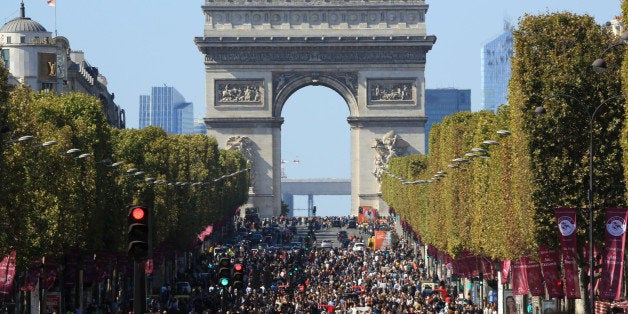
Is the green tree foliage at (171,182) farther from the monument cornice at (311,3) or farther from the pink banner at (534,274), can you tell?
the monument cornice at (311,3)

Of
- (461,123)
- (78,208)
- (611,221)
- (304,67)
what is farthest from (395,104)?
(611,221)

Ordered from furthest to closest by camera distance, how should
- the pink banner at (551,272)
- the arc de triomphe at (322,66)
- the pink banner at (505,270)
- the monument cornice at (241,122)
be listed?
the monument cornice at (241,122) < the arc de triomphe at (322,66) < the pink banner at (505,270) < the pink banner at (551,272)

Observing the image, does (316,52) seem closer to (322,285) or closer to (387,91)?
(387,91)

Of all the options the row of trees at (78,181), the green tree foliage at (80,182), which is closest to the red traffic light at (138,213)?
the row of trees at (78,181)

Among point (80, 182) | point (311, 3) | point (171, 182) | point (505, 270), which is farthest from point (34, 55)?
point (505, 270)

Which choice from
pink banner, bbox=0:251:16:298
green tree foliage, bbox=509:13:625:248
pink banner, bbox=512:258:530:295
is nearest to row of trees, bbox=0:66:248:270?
pink banner, bbox=0:251:16:298

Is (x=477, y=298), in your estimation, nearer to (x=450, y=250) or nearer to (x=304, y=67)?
(x=450, y=250)

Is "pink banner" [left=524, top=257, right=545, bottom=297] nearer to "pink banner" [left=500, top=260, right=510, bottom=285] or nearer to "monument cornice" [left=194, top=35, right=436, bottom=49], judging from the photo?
"pink banner" [left=500, top=260, right=510, bottom=285]
